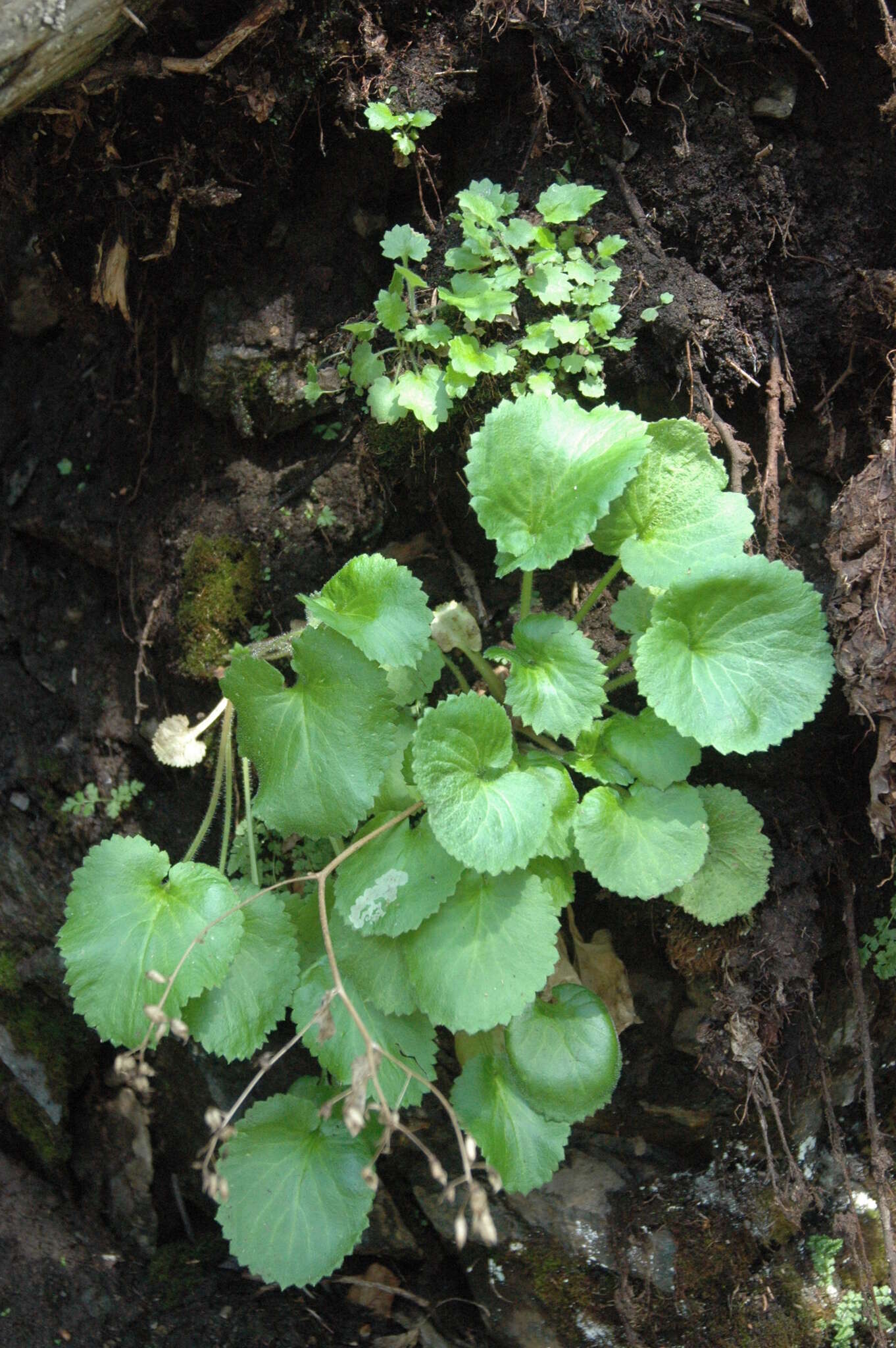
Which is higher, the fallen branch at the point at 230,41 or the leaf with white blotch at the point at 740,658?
the fallen branch at the point at 230,41

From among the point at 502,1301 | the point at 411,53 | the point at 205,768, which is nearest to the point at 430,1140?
the point at 502,1301

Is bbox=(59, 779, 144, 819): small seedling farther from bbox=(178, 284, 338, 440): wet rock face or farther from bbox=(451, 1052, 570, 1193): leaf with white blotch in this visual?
bbox=(451, 1052, 570, 1193): leaf with white blotch

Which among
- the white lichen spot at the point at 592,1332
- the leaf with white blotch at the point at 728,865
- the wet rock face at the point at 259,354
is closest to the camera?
the leaf with white blotch at the point at 728,865

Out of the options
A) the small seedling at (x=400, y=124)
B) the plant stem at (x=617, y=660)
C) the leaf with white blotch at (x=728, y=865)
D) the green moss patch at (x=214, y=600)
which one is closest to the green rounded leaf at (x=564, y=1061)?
the leaf with white blotch at (x=728, y=865)

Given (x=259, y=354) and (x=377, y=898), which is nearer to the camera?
(x=377, y=898)

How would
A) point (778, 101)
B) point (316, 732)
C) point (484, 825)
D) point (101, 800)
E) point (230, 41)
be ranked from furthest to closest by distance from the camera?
point (101, 800), point (778, 101), point (230, 41), point (316, 732), point (484, 825)

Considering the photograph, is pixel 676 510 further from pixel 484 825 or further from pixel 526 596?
pixel 484 825

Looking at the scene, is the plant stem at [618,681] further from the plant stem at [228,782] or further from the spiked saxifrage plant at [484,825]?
the plant stem at [228,782]

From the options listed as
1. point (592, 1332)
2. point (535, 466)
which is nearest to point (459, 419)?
point (535, 466)
